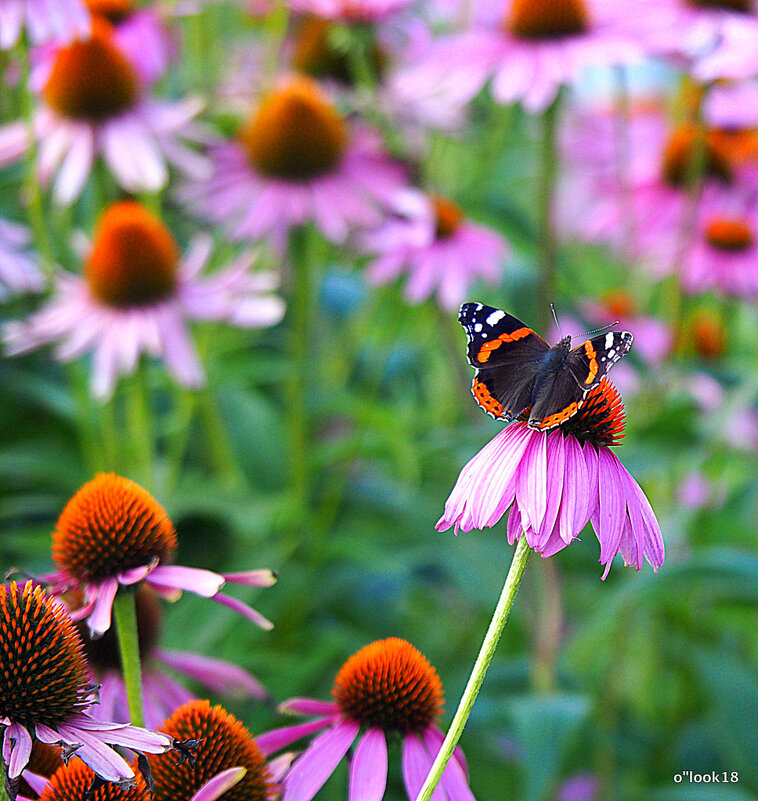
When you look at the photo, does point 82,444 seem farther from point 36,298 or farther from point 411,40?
point 411,40

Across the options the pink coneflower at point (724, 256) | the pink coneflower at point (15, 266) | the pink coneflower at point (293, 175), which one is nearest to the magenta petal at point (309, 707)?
the pink coneflower at point (15, 266)

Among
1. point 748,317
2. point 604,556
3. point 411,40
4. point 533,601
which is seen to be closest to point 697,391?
point 748,317

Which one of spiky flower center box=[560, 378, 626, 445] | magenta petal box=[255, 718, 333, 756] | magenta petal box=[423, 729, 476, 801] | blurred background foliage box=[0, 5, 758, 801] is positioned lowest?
blurred background foliage box=[0, 5, 758, 801]

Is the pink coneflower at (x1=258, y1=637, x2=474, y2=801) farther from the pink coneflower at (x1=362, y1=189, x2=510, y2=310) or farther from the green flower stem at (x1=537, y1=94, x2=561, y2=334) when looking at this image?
the pink coneflower at (x1=362, y1=189, x2=510, y2=310)

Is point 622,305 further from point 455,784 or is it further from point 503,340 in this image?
point 455,784

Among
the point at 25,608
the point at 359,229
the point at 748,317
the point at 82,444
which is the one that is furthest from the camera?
the point at 748,317

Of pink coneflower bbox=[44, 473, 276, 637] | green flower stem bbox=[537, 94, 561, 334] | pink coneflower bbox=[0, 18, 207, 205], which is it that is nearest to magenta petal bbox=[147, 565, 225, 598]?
pink coneflower bbox=[44, 473, 276, 637]
